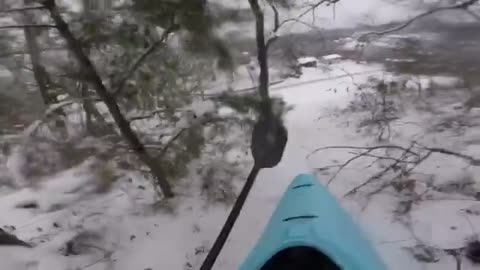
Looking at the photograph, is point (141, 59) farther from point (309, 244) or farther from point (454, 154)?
point (454, 154)

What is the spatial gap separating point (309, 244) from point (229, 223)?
0.58m

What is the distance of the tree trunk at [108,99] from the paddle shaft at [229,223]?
17 cm

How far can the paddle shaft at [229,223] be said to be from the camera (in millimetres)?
1263

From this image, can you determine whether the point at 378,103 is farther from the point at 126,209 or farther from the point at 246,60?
the point at 126,209

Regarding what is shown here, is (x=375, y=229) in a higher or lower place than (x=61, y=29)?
lower

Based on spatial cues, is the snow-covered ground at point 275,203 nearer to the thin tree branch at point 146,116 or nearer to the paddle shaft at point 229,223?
the paddle shaft at point 229,223

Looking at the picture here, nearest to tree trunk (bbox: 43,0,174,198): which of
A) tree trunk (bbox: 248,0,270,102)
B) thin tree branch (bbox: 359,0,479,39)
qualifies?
tree trunk (bbox: 248,0,270,102)

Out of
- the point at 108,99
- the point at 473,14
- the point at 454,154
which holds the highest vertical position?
the point at 473,14

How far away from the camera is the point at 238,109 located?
135 cm

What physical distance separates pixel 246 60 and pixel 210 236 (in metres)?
0.45

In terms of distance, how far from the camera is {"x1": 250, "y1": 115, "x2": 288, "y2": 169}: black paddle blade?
4.50 feet

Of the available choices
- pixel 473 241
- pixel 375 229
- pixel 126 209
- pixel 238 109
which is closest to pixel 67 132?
pixel 126 209

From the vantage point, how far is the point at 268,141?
1435 millimetres

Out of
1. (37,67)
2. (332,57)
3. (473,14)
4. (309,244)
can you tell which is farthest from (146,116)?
(473,14)
